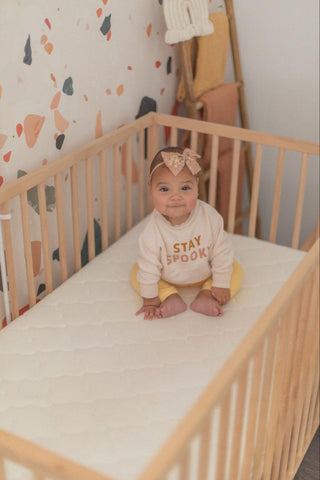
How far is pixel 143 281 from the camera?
5.99ft

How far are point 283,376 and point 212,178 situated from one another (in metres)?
1.01

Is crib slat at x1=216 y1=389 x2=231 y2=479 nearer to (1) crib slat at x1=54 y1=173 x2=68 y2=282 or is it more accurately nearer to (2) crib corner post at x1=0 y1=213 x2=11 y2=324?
(2) crib corner post at x1=0 y1=213 x2=11 y2=324

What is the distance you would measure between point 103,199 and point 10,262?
1.51 ft

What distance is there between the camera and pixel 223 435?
42.5 inches

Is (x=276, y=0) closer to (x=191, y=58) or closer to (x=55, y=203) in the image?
(x=191, y=58)

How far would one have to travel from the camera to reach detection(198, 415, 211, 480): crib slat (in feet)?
3.08

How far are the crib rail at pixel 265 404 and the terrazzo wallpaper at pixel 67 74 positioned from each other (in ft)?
2.77

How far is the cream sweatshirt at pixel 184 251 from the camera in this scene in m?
1.84

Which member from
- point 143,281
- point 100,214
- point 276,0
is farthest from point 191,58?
point 143,281

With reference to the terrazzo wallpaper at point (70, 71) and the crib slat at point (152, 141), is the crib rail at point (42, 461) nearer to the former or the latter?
the terrazzo wallpaper at point (70, 71)

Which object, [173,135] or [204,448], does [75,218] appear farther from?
[204,448]

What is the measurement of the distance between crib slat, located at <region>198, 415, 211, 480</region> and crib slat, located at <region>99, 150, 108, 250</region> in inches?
46.4

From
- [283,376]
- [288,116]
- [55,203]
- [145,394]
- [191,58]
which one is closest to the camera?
[283,376]

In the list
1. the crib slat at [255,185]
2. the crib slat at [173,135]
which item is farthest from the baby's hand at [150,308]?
the crib slat at [173,135]
